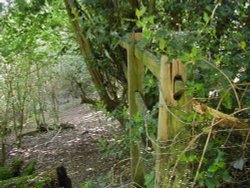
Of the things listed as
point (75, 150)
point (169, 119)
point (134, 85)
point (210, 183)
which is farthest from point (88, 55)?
point (210, 183)

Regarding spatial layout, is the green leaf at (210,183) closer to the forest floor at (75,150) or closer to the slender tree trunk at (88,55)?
the slender tree trunk at (88,55)

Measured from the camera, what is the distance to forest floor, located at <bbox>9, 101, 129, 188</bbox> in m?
6.43

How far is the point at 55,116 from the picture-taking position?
487 inches

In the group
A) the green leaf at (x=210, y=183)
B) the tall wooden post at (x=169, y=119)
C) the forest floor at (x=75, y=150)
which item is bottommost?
the forest floor at (x=75, y=150)

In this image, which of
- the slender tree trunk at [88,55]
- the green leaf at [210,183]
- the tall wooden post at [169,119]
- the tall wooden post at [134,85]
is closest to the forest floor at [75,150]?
the slender tree trunk at [88,55]

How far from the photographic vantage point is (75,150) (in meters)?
8.23

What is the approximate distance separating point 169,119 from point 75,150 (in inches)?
255

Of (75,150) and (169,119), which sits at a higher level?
(169,119)

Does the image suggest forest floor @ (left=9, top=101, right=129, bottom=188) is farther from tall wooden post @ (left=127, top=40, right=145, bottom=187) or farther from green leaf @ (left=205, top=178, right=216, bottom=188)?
green leaf @ (left=205, top=178, right=216, bottom=188)

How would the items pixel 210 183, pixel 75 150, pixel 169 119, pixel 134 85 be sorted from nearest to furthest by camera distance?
pixel 210 183 → pixel 169 119 → pixel 134 85 → pixel 75 150

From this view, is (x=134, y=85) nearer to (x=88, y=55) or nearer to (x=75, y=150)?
(x=88, y=55)

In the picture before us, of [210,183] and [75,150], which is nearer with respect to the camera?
[210,183]

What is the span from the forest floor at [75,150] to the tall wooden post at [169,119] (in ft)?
11.6

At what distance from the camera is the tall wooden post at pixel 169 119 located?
1828 millimetres
